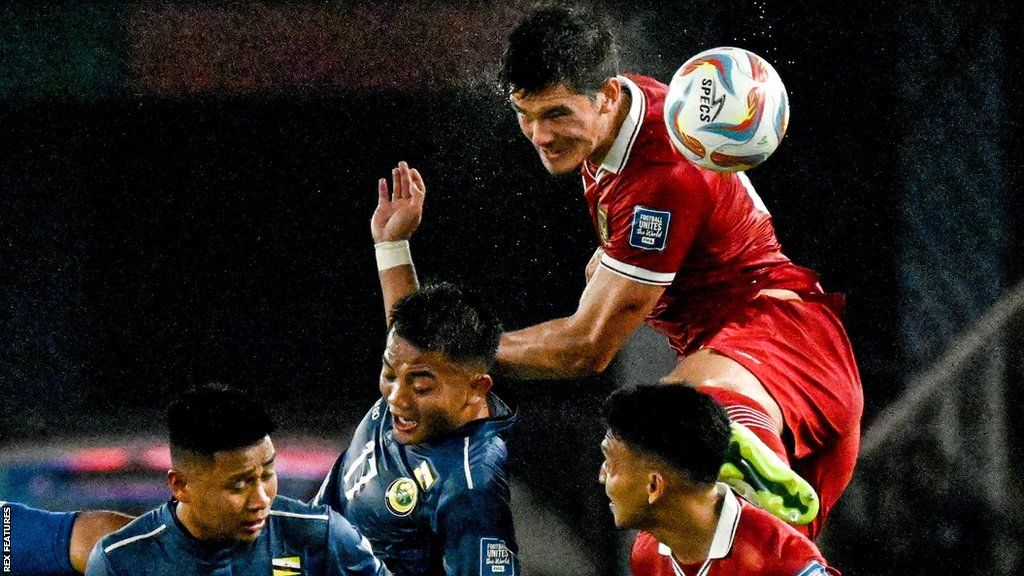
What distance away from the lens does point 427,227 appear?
12.9 ft

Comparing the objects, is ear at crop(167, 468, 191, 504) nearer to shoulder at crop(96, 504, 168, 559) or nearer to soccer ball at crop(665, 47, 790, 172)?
shoulder at crop(96, 504, 168, 559)

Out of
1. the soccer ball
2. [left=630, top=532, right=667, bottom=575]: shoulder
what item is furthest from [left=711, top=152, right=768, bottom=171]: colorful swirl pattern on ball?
[left=630, top=532, right=667, bottom=575]: shoulder

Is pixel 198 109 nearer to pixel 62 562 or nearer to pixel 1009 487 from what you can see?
pixel 62 562

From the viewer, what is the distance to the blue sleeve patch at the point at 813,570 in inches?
81.0

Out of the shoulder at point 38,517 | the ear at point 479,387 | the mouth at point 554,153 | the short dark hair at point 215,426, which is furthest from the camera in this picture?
the shoulder at point 38,517

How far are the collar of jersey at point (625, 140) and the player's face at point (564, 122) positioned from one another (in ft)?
0.10

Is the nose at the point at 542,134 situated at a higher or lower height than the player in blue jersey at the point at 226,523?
higher

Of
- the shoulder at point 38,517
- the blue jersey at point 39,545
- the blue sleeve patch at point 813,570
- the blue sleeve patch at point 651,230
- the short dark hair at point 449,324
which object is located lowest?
the blue jersey at point 39,545

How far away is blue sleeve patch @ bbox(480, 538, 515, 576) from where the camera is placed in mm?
2330

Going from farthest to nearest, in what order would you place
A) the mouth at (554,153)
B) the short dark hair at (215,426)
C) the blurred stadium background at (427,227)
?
the blurred stadium background at (427,227), the mouth at (554,153), the short dark hair at (215,426)

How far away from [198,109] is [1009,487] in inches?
99.0

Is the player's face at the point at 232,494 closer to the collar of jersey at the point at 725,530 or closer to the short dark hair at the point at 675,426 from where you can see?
the short dark hair at the point at 675,426

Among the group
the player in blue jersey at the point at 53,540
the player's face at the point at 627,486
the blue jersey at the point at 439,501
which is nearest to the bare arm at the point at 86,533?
the player in blue jersey at the point at 53,540

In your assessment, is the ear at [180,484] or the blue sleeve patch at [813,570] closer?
the blue sleeve patch at [813,570]
